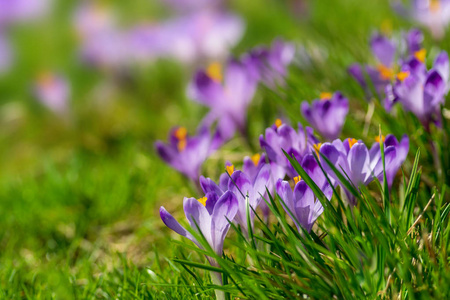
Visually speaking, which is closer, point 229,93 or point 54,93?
point 229,93

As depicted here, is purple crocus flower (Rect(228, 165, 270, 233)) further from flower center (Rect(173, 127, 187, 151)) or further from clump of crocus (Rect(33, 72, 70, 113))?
clump of crocus (Rect(33, 72, 70, 113))

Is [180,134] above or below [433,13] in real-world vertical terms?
below

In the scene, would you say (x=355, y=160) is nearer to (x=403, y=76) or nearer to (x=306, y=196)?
(x=306, y=196)

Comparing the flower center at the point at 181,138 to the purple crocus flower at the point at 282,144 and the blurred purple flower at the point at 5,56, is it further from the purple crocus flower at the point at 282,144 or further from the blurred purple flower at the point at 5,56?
the blurred purple flower at the point at 5,56

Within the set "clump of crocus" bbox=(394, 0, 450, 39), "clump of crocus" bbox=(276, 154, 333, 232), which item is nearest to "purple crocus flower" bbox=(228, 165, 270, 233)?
"clump of crocus" bbox=(276, 154, 333, 232)

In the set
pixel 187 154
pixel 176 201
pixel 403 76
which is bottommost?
pixel 176 201

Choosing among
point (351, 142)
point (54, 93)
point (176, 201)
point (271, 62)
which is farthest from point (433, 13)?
point (54, 93)
